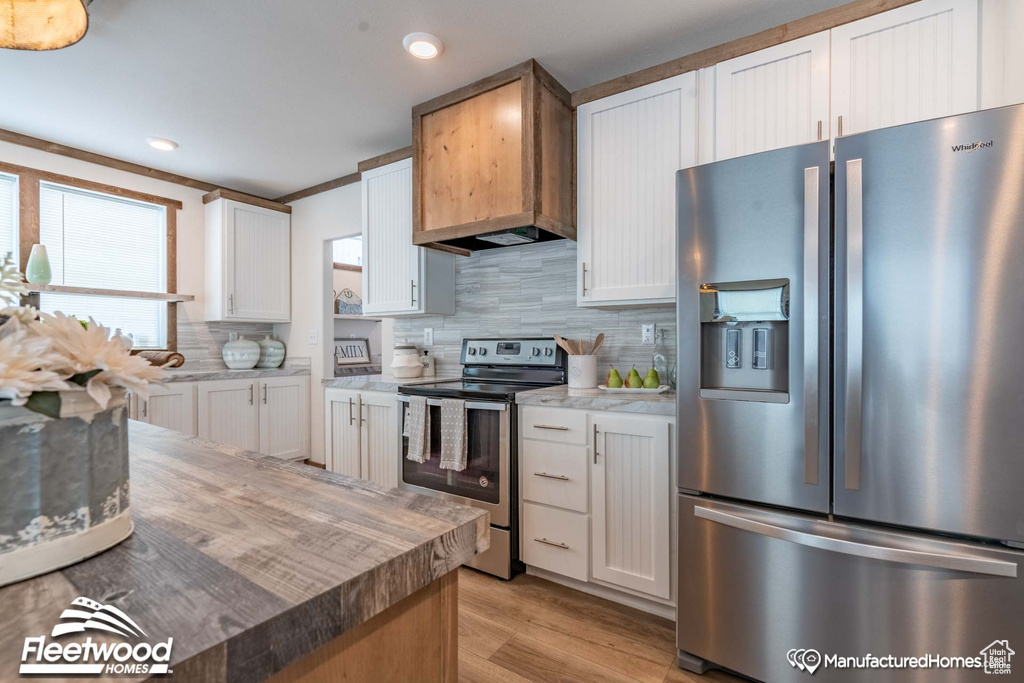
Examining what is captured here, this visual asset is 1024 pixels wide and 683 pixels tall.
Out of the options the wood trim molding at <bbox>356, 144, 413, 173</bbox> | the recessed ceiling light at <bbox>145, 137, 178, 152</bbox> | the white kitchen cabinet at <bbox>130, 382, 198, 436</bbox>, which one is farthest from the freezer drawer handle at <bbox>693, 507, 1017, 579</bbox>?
the recessed ceiling light at <bbox>145, 137, 178, 152</bbox>

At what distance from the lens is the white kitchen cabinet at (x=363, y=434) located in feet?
9.75

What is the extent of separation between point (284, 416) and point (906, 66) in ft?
14.8

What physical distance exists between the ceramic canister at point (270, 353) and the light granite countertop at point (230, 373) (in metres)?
0.10

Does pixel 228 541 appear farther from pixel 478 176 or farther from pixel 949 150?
pixel 478 176

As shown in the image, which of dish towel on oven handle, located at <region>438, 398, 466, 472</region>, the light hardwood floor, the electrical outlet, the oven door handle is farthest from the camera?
the electrical outlet

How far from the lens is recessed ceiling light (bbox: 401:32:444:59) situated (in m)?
2.15

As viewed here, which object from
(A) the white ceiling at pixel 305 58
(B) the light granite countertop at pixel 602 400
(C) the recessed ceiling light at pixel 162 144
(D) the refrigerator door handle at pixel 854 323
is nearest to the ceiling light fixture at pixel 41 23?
(A) the white ceiling at pixel 305 58

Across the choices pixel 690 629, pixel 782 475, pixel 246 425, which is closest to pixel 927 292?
pixel 782 475

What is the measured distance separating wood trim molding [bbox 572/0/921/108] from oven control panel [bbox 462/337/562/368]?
4.35ft

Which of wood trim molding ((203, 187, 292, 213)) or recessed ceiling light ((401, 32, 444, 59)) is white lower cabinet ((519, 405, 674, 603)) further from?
wood trim molding ((203, 187, 292, 213))

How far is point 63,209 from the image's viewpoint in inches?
136

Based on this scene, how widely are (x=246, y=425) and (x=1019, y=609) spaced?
14.4 feet

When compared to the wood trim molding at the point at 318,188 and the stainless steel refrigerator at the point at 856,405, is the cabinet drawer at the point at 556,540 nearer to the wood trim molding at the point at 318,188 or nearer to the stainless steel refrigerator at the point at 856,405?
the stainless steel refrigerator at the point at 856,405

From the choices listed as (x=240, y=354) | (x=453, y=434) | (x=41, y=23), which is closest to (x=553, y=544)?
(x=453, y=434)
